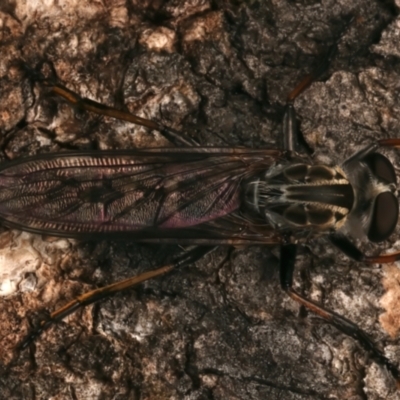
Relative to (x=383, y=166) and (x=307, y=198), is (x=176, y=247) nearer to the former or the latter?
(x=307, y=198)

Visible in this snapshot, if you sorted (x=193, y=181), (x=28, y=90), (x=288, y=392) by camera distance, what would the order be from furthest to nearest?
(x=193, y=181) < (x=28, y=90) < (x=288, y=392)

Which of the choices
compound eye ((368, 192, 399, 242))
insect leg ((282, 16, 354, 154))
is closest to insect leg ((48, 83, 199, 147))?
insect leg ((282, 16, 354, 154))

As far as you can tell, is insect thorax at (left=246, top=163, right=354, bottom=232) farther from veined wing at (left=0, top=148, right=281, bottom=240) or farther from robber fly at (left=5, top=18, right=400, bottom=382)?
veined wing at (left=0, top=148, right=281, bottom=240)

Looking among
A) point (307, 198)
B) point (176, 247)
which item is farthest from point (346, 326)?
point (176, 247)

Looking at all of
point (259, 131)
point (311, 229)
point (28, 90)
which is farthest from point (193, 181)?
point (28, 90)

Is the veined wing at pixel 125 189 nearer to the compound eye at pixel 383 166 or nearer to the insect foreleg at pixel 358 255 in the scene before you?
the compound eye at pixel 383 166

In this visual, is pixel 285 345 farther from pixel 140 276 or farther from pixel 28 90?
pixel 28 90

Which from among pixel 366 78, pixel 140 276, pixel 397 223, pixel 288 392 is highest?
pixel 366 78
